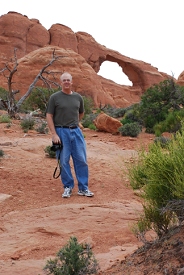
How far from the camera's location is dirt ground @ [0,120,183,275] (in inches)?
132

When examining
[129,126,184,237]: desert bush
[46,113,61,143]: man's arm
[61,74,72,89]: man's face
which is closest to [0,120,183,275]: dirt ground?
[129,126,184,237]: desert bush

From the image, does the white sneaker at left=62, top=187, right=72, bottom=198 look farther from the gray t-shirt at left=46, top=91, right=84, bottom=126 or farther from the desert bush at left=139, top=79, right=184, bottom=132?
the desert bush at left=139, top=79, right=184, bottom=132

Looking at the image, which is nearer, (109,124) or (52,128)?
(52,128)

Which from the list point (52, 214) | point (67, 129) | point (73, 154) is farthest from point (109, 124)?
point (52, 214)

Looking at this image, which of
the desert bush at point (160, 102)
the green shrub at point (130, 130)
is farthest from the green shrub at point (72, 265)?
the desert bush at point (160, 102)

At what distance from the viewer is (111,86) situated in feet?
173

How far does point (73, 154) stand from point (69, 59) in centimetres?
3506

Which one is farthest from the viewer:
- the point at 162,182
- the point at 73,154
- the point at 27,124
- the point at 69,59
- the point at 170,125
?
the point at 69,59

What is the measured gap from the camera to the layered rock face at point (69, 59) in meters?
38.4

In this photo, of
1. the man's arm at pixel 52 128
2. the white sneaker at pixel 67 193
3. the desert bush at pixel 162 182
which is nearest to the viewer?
the desert bush at pixel 162 182

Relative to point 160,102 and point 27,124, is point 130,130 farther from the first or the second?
point 160,102

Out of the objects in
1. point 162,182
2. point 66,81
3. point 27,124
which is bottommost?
point 27,124

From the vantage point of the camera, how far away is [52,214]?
4.64 m

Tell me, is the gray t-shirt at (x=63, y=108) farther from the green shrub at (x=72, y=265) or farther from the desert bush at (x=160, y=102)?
the desert bush at (x=160, y=102)
